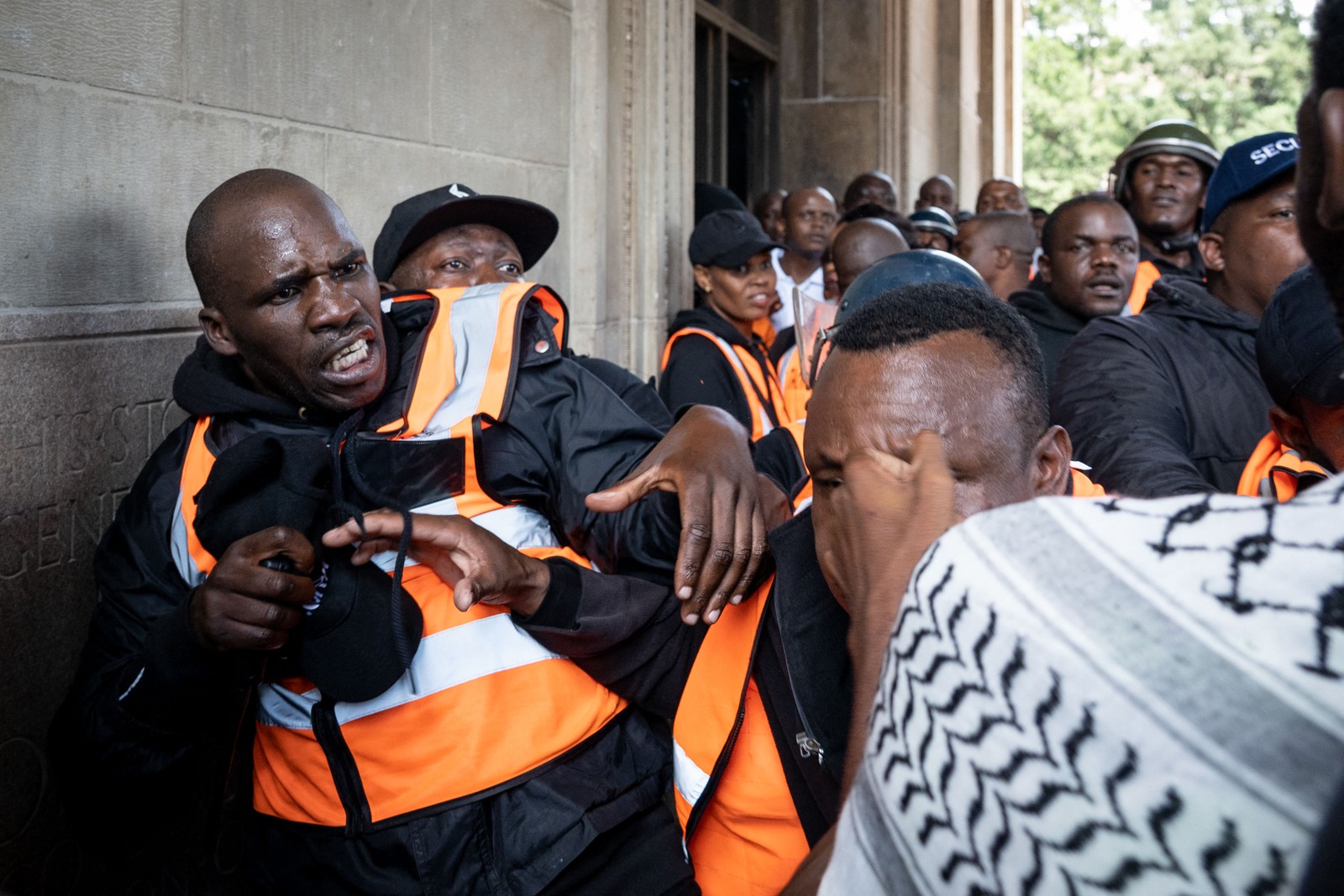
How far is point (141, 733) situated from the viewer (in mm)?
1884

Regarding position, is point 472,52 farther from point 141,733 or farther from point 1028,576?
point 1028,576

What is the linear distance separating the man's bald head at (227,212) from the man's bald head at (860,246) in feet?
9.70

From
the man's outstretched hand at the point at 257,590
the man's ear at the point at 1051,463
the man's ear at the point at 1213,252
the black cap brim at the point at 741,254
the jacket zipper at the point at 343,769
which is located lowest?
the jacket zipper at the point at 343,769

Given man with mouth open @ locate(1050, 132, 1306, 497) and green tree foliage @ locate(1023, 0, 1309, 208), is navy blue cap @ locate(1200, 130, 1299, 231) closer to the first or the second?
man with mouth open @ locate(1050, 132, 1306, 497)

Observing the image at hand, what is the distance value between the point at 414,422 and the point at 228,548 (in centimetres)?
48

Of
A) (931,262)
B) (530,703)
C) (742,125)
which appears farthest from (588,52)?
(742,125)

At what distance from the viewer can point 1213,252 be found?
310cm

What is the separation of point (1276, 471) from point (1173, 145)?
3689 mm

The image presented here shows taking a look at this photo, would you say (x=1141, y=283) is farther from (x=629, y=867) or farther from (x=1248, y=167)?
(x=629, y=867)

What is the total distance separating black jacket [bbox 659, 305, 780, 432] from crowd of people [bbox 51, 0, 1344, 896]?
4.69 ft

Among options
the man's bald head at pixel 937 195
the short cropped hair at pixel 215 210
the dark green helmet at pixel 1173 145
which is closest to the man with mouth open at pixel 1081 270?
the dark green helmet at pixel 1173 145

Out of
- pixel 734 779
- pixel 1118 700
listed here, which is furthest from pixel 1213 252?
pixel 1118 700

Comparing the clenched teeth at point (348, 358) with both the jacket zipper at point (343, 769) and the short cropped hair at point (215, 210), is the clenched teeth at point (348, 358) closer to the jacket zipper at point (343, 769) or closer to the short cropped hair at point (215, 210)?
the short cropped hair at point (215, 210)

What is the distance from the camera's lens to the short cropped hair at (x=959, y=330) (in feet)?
4.99
